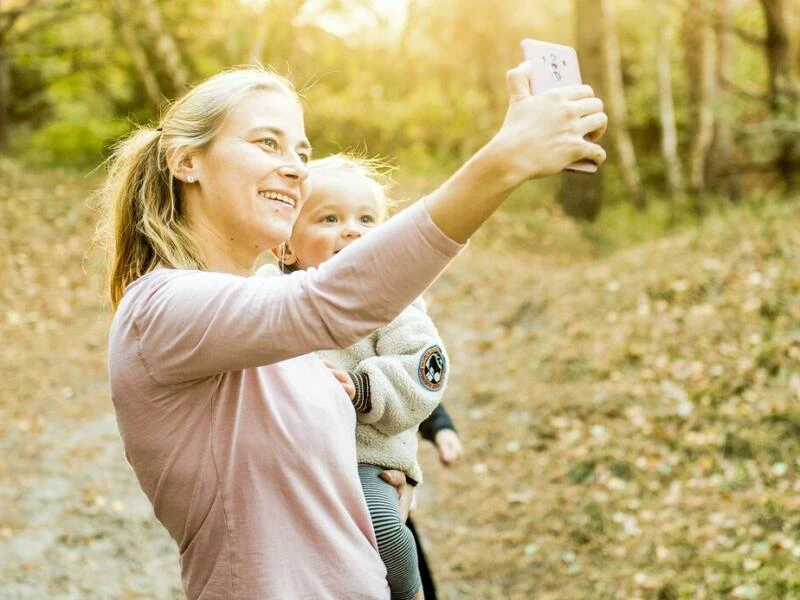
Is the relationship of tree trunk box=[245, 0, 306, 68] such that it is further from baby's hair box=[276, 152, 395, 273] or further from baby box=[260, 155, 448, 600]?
baby box=[260, 155, 448, 600]

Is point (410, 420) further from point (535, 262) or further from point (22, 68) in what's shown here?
point (22, 68)

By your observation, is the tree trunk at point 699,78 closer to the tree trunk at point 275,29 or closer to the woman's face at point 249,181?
the tree trunk at point 275,29

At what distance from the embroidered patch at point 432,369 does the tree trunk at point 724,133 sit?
37.7ft

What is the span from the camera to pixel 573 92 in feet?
4.64

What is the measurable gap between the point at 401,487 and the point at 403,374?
0.33 m

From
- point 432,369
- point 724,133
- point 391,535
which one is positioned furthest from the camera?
point 724,133

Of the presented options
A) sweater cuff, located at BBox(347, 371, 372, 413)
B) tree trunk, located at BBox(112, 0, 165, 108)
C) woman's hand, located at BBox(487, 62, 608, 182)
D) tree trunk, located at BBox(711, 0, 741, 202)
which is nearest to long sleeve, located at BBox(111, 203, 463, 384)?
woman's hand, located at BBox(487, 62, 608, 182)

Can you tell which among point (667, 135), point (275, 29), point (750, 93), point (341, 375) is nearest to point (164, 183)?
point (341, 375)

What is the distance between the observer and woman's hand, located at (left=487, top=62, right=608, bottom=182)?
53.2 inches

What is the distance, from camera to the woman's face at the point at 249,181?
181 cm

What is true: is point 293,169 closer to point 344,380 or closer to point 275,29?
point 344,380

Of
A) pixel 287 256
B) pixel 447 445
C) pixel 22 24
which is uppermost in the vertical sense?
pixel 22 24

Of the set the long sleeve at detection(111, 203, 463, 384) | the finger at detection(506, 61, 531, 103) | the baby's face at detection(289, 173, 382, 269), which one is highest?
the finger at detection(506, 61, 531, 103)

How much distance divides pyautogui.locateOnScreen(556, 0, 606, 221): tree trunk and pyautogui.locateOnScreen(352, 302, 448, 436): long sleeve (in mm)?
11658
